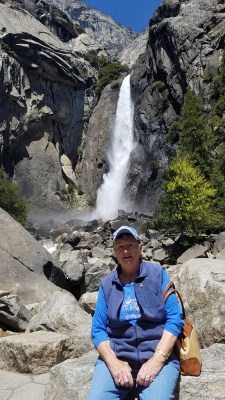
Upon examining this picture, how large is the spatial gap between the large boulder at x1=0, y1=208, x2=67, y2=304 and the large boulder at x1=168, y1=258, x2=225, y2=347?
498 cm

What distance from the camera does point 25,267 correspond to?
883 cm

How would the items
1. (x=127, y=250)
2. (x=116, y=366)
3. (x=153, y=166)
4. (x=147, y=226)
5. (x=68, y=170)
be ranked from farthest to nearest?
(x=68, y=170), (x=153, y=166), (x=147, y=226), (x=127, y=250), (x=116, y=366)

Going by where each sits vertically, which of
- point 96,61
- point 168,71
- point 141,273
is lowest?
point 141,273

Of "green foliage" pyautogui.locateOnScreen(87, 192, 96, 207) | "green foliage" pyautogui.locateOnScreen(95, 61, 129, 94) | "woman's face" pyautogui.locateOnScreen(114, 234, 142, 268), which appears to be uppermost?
"green foliage" pyautogui.locateOnScreen(95, 61, 129, 94)

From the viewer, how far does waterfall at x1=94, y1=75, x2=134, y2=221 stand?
42.8m

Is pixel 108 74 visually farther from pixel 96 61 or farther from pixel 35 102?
pixel 35 102

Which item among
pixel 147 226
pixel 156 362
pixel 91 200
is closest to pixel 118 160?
pixel 91 200

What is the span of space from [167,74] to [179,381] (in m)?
41.2

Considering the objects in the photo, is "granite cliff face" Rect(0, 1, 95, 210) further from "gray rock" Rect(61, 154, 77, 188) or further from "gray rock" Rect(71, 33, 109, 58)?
"gray rock" Rect(71, 33, 109, 58)

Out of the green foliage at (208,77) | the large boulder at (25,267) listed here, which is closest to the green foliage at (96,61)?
the green foliage at (208,77)

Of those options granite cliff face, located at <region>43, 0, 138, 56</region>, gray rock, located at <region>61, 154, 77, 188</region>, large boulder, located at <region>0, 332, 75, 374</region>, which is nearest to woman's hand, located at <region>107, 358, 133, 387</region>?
large boulder, located at <region>0, 332, 75, 374</region>

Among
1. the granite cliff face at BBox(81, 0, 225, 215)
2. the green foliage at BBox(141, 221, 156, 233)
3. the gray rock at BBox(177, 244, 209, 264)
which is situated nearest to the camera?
the gray rock at BBox(177, 244, 209, 264)

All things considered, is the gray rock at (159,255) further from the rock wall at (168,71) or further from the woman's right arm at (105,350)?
the rock wall at (168,71)

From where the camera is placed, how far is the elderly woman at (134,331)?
2404mm
